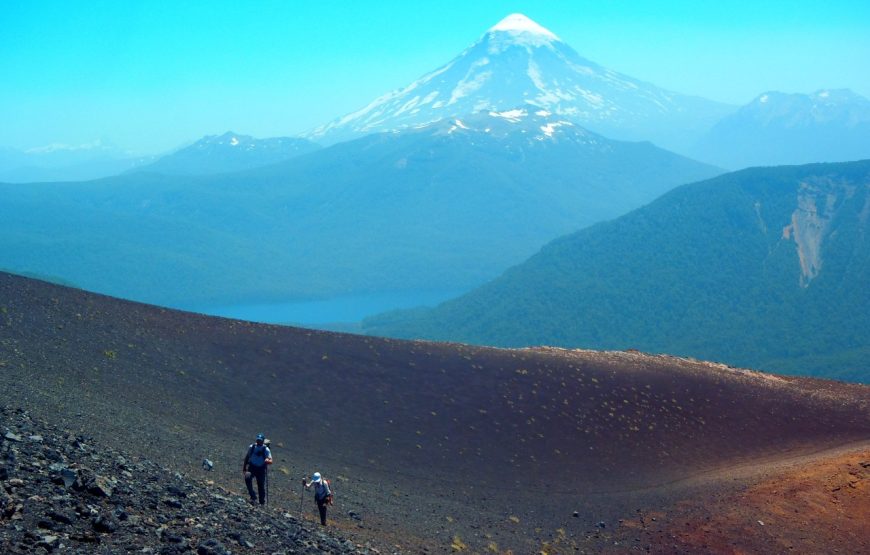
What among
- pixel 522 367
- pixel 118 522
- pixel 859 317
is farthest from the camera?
pixel 859 317

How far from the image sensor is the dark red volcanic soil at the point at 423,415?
19875 mm

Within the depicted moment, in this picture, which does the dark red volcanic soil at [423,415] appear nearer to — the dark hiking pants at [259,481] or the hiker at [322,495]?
the hiker at [322,495]

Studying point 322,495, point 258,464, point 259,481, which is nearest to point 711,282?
point 322,495

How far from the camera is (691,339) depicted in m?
112

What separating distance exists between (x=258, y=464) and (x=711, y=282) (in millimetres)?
115524

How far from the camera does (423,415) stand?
27469mm

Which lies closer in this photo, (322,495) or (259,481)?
(259,481)

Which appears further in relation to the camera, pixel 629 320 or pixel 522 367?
pixel 629 320

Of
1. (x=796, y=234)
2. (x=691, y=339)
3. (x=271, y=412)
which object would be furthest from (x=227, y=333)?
(x=796, y=234)

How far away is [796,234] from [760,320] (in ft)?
59.5

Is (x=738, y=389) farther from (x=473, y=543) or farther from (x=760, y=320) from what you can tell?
(x=760, y=320)

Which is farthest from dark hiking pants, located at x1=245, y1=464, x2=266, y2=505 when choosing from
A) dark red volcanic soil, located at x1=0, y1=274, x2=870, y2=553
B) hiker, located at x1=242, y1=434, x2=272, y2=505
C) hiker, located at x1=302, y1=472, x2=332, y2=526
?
dark red volcanic soil, located at x1=0, y1=274, x2=870, y2=553

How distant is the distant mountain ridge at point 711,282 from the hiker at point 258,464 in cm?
9171

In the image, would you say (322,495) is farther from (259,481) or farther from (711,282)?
(711,282)
